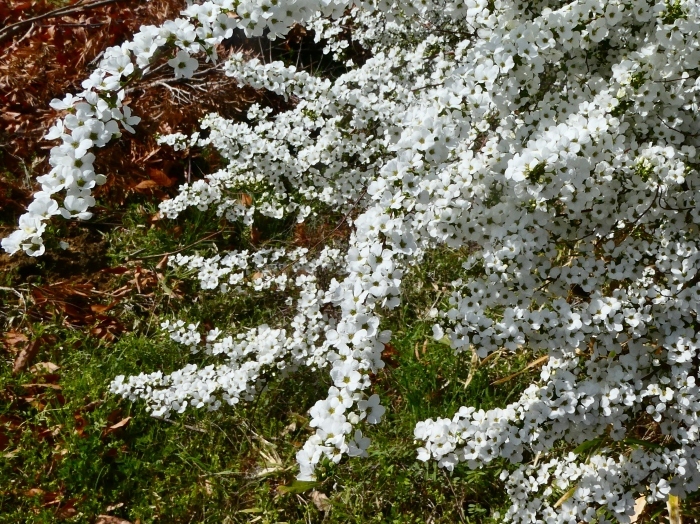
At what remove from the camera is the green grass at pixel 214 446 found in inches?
128

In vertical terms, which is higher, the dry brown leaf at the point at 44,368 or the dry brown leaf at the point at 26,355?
the dry brown leaf at the point at 26,355

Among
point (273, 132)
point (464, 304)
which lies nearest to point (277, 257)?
point (273, 132)

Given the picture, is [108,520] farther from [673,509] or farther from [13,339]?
[673,509]

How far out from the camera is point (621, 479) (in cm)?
262

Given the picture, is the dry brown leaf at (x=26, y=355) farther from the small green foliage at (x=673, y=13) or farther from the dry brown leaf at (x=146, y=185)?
the small green foliage at (x=673, y=13)

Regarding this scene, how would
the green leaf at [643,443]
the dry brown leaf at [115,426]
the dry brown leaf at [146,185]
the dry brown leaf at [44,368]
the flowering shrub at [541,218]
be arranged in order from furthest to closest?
the dry brown leaf at [146,185], the dry brown leaf at [44,368], the dry brown leaf at [115,426], the green leaf at [643,443], the flowering shrub at [541,218]

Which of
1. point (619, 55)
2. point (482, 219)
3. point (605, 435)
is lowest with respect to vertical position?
point (605, 435)

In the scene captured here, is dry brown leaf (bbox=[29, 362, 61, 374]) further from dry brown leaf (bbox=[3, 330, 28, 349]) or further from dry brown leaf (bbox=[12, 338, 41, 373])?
dry brown leaf (bbox=[3, 330, 28, 349])

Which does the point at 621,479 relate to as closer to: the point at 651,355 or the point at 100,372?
the point at 651,355

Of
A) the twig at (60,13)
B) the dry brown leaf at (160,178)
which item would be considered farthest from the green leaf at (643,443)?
the dry brown leaf at (160,178)

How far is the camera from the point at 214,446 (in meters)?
3.56

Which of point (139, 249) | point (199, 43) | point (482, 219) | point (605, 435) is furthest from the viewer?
point (139, 249)

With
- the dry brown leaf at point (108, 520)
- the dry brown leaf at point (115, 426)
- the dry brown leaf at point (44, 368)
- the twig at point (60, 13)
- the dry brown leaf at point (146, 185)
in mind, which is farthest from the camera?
the dry brown leaf at point (146, 185)

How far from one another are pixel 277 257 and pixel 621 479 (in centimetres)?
272
